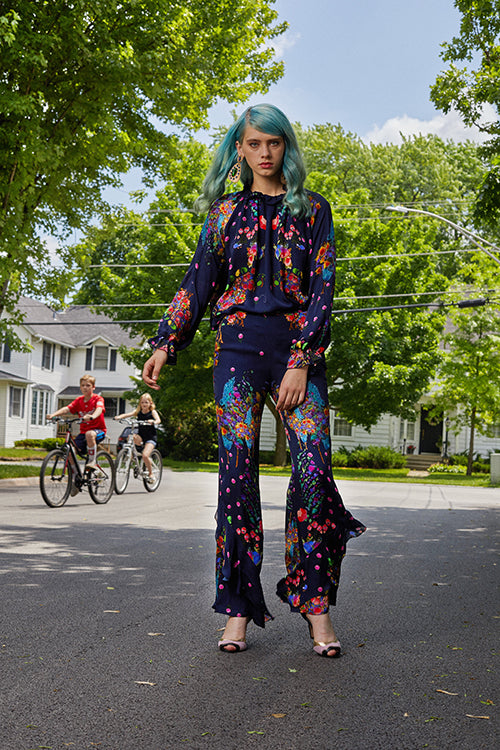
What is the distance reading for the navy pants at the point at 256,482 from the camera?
134 inches

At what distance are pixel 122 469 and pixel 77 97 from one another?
6.76 meters

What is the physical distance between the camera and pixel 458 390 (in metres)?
32.1

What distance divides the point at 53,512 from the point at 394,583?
5.82 m

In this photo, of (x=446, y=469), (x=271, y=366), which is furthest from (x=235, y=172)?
(x=446, y=469)

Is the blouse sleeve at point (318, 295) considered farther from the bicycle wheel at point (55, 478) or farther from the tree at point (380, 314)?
the tree at point (380, 314)

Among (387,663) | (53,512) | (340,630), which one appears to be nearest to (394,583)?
(340,630)

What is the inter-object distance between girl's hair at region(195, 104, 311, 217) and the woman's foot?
1.70 meters

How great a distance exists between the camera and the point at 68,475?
1156 centimetres

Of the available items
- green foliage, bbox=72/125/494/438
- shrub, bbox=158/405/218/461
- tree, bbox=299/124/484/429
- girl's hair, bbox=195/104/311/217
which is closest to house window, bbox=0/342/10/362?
shrub, bbox=158/405/218/461

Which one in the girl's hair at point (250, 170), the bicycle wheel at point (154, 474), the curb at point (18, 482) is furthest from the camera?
the curb at point (18, 482)

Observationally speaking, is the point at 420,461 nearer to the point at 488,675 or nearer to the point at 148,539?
the point at 148,539

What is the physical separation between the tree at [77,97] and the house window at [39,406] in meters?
29.4

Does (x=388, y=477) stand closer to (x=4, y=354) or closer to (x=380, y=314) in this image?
(x=380, y=314)

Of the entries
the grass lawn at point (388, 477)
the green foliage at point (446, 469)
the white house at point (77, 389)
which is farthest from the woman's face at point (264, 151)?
the white house at point (77, 389)
